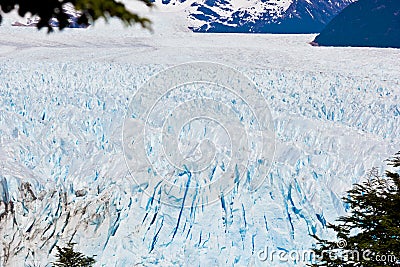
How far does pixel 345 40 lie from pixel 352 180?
1724cm

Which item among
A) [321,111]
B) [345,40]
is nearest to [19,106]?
[321,111]

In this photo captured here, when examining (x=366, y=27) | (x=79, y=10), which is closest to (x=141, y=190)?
(x=79, y=10)

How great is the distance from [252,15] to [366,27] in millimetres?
7171

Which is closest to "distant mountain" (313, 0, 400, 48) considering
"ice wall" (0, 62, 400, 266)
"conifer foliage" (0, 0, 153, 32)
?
"ice wall" (0, 62, 400, 266)

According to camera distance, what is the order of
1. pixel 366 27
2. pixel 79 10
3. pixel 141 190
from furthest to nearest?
pixel 366 27 < pixel 141 190 < pixel 79 10

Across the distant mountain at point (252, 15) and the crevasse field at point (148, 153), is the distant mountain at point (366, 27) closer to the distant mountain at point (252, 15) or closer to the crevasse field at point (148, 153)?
the distant mountain at point (252, 15)

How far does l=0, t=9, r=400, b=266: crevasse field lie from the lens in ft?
29.1

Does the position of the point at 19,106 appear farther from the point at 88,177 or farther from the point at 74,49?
the point at 74,49

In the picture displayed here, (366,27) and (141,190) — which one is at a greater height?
(366,27)

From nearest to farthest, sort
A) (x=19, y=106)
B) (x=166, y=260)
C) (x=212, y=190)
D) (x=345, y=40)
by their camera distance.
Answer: (x=166, y=260), (x=212, y=190), (x=19, y=106), (x=345, y=40)

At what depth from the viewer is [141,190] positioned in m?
9.56

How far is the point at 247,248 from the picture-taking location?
869cm

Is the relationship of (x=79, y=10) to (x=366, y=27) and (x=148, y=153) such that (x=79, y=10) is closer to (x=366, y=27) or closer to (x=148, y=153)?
(x=148, y=153)

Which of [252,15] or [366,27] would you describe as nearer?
[366,27]
